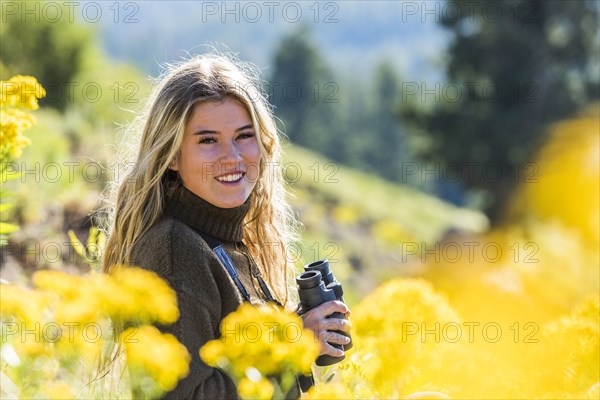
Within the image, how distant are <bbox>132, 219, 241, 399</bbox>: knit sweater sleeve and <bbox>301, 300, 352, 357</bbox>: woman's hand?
200 millimetres

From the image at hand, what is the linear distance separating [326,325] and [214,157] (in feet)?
2.00

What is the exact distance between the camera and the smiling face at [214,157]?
91.7 inches

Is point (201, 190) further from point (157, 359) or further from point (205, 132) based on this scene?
point (157, 359)

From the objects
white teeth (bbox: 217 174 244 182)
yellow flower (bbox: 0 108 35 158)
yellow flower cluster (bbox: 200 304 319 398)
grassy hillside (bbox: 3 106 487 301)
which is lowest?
yellow flower cluster (bbox: 200 304 319 398)

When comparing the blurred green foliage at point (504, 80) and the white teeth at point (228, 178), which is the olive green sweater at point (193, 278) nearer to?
the white teeth at point (228, 178)

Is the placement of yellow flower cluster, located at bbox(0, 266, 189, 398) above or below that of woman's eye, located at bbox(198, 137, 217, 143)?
below

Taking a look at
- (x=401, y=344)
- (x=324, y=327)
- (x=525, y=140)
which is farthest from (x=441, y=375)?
(x=525, y=140)

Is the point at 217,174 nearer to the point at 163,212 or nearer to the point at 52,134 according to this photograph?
the point at 163,212

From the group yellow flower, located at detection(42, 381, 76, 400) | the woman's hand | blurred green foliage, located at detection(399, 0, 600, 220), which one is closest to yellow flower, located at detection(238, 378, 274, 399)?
yellow flower, located at detection(42, 381, 76, 400)

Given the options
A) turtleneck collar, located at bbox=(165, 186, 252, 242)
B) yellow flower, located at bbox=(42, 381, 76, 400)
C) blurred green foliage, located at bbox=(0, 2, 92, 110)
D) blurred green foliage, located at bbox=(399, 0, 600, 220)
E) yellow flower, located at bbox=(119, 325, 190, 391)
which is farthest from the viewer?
blurred green foliage, located at bbox=(399, 0, 600, 220)

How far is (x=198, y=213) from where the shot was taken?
2312 millimetres

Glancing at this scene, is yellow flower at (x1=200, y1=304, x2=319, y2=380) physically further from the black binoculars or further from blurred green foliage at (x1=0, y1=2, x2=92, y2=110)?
blurred green foliage at (x1=0, y1=2, x2=92, y2=110)

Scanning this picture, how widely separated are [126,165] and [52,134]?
5.55m

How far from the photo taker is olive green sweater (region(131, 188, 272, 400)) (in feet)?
6.14
